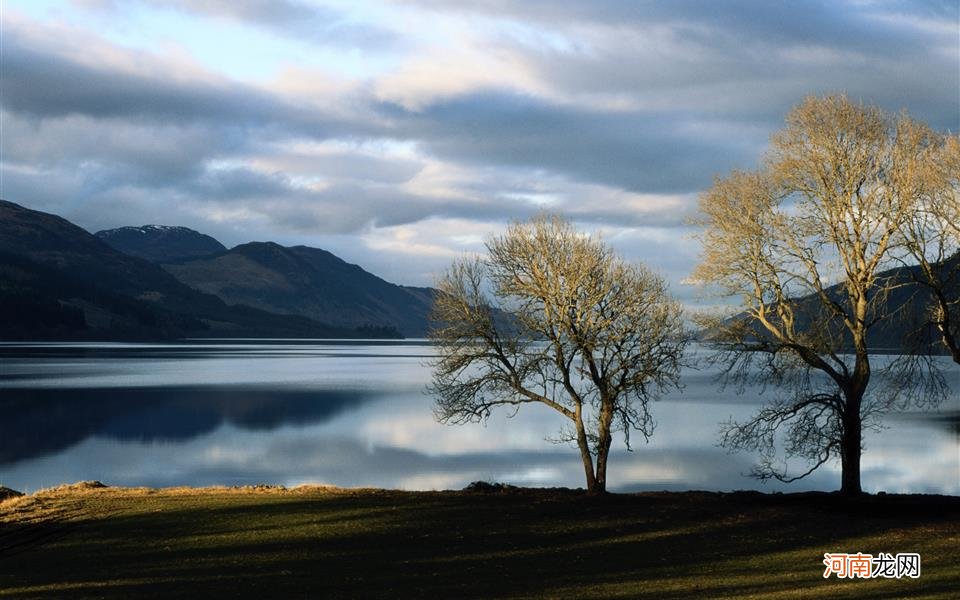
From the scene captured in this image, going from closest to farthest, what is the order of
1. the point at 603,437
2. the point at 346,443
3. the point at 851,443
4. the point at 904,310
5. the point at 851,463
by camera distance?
the point at 851,443 < the point at 851,463 < the point at 904,310 < the point at 603,437 < the point at 346,443

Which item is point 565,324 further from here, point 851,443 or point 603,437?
point 851,443

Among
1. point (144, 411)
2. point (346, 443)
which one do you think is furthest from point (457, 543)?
point (144, 411)

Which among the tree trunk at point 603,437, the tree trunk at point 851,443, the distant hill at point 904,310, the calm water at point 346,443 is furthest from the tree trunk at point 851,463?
the calm water at point 346,443

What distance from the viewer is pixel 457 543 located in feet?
78.6

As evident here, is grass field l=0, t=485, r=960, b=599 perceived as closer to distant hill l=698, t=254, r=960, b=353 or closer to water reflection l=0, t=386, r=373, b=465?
distant hill l=698, t=254, r=960, b=353

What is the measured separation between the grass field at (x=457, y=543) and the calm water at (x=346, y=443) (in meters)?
16.3

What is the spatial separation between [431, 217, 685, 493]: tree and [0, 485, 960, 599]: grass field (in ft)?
13.8

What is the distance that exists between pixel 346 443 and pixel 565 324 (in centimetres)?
3487

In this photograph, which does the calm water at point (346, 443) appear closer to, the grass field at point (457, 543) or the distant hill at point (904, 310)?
the distant hill at point (904, 310)

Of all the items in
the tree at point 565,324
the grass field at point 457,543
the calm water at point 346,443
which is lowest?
the calm water at point 346,443

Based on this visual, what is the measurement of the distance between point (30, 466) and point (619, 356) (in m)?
37.9

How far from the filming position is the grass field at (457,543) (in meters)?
18.6

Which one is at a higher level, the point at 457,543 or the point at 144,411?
the point at 457,543

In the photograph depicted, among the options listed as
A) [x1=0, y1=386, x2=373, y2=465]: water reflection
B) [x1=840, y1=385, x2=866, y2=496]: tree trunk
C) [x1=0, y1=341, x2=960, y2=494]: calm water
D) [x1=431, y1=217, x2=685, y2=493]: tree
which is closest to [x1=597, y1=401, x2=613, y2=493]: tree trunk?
[x1=431, y1=217, x2=685, y2=493]: tree
